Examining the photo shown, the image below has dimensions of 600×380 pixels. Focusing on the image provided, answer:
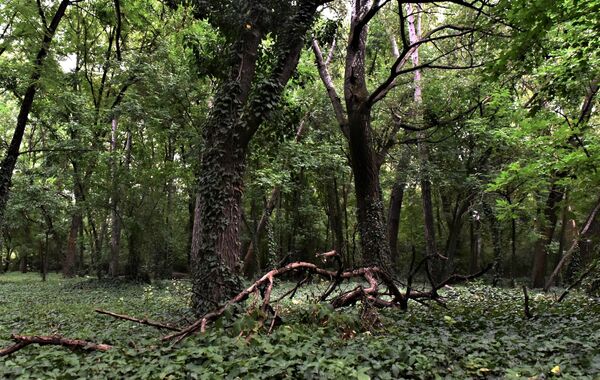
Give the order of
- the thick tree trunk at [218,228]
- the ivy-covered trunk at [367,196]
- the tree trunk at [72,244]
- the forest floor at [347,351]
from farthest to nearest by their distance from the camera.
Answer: the tree trunk at [72,244] → the ivy-covered trunk at [367,196] → the thick tree trunk at [218,228] → the forest floor at [347,351]

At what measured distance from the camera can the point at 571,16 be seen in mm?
6059

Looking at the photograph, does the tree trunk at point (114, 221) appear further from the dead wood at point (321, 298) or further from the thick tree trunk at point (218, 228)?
the dead wood at point (321, 298)

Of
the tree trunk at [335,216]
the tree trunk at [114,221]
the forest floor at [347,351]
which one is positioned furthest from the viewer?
the tree trunk at [335,216]

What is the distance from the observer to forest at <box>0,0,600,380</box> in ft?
14.0

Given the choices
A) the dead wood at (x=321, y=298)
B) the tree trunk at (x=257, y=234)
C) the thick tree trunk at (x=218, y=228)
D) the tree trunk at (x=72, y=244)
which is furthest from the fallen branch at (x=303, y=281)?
the tree trunk at (x=72, y=244)

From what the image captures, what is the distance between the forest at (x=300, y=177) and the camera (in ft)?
14.0

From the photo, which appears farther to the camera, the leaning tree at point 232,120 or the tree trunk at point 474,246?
the tree trunk at point 474,246

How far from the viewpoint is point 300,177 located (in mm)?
24938

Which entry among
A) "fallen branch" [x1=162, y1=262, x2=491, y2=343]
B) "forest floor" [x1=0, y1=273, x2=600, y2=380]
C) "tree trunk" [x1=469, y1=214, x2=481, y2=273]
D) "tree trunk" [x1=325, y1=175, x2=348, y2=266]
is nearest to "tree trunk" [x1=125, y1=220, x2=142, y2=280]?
"tree trunk" [x1=325, y1=175, x2=348, y2=266]

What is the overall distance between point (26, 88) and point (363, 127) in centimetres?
930

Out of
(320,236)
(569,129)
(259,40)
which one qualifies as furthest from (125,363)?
(320,236)

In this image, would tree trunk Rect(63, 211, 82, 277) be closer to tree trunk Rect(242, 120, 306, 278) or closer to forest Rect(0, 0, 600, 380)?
forest Rect(0, 0, 600, 380)

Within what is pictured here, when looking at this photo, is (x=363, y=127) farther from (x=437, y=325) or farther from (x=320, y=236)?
(x=320, y=236)

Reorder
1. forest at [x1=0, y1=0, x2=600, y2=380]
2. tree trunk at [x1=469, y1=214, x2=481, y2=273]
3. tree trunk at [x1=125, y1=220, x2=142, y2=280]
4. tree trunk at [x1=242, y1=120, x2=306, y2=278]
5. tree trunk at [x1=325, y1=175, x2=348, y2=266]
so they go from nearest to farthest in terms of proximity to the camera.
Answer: forest at [x1=0, y1=0, x2=600, y2=380] < tree trunk at [x1=125, y1=220, x2=142, y2=280] < tree trunk at [x1=242, y1=120, x2=306, y2=278] < tree trunk at [x1=325, y1=175, x2=348, y2=266] < tree trunk at [x1=469, y1=214, x2=481, y2=273]
